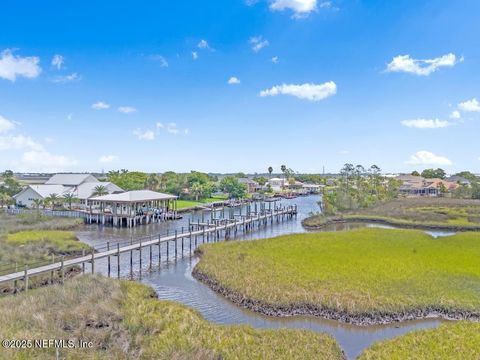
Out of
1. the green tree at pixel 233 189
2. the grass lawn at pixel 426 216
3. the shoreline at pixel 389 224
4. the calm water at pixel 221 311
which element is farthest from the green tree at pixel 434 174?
the calm water at pixel 221 311

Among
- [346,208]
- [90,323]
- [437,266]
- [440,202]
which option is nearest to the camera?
[90,323]

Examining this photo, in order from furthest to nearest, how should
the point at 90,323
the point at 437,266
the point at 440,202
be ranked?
the point at 440,202, the point at 437,266, the point at 90,323

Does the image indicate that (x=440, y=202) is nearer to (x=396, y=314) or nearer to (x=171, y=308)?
(x=396, y=314)

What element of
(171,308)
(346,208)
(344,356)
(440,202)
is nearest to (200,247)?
(171,308)

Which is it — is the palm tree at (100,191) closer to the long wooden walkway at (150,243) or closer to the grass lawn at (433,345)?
the long wooden walkway at (150,243)

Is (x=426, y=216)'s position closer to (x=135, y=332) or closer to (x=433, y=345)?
(x=433, y=345)

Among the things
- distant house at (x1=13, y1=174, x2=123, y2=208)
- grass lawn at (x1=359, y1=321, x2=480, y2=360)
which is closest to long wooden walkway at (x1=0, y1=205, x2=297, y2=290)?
grass lawn at (x1=359, y1=321, x2=480, y2=360)

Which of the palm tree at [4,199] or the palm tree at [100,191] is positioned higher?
the palm tree at [100,191]
